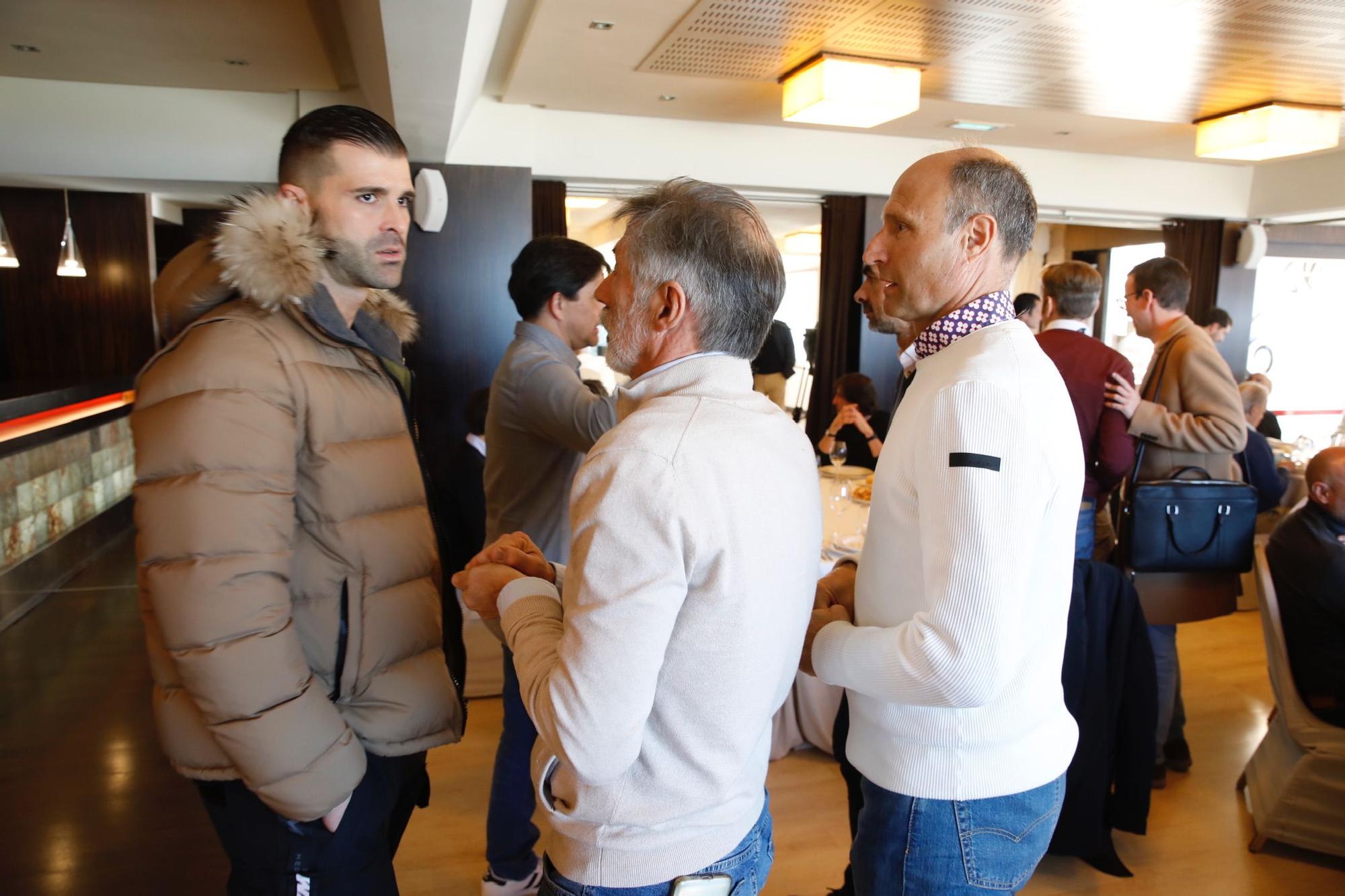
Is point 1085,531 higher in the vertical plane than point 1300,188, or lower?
lower

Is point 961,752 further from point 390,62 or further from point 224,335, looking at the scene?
point 390,62

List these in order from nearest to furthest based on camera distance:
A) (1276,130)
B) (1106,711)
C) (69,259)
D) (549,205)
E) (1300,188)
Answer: (1106,711) < (1276,130) < (549,205) < (69,259) < (1300,188)

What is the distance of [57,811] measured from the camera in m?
2.78

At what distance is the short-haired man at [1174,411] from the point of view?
2893 millimetres

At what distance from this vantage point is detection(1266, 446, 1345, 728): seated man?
8.23 feet

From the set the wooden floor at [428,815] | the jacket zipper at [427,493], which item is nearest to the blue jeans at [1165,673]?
the wooden floor at [428,815]

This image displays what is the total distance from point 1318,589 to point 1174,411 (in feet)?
2.58

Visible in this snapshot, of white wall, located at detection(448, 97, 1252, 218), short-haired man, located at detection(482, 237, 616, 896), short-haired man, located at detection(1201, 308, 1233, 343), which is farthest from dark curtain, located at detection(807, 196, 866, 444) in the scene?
short-haired man, located at detection(482, 237, 616, 896)

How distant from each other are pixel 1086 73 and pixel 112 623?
18.7 ft

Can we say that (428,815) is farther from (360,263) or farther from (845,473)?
A: (845,473)

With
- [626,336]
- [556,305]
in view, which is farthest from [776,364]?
[626,336]

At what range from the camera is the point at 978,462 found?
1013mm

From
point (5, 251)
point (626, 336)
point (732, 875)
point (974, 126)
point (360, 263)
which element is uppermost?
point (974, 126)

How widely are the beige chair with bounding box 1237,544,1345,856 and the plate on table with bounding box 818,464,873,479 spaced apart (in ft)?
5.18
